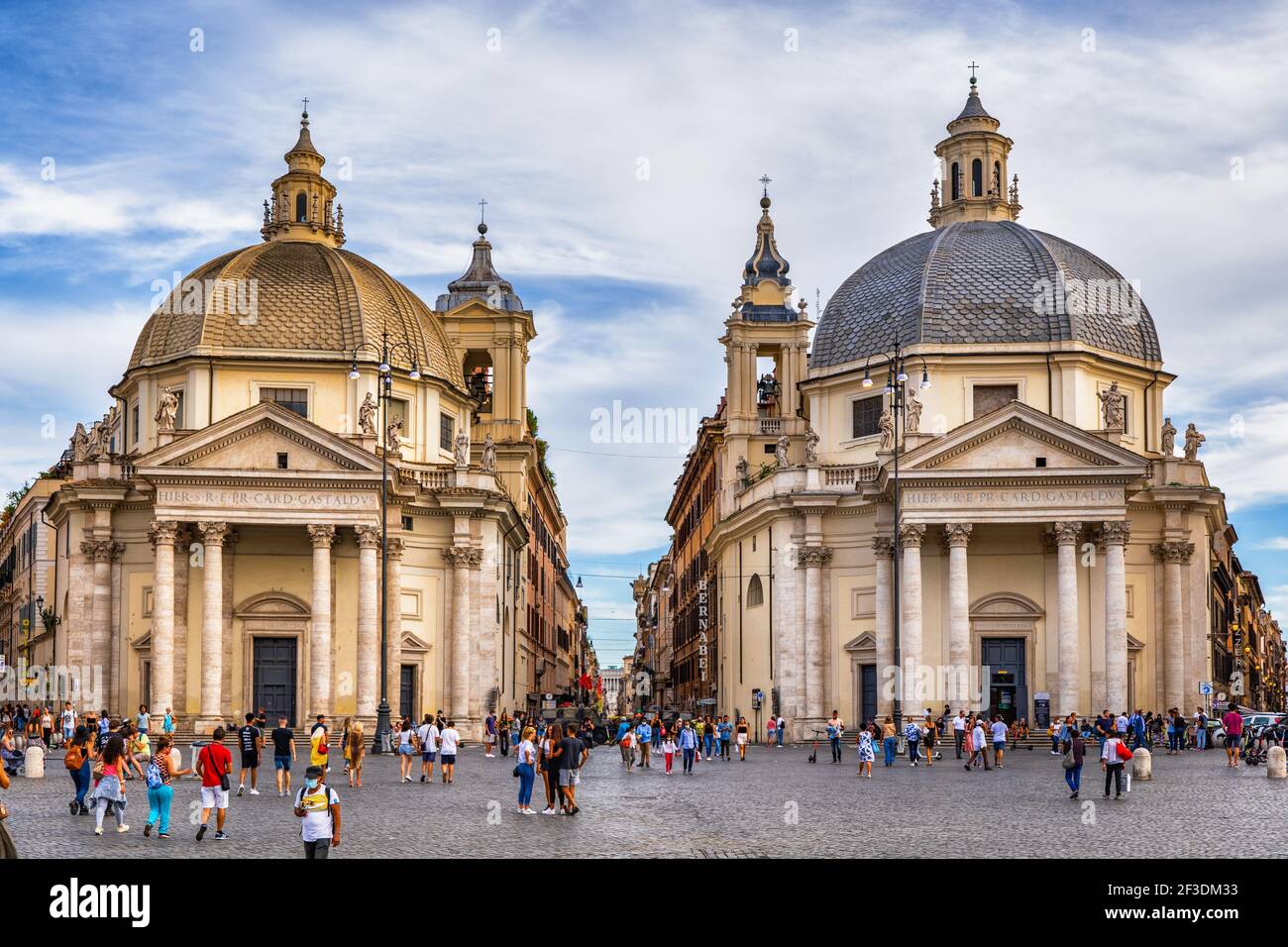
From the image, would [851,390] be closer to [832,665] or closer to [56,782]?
[832,665]

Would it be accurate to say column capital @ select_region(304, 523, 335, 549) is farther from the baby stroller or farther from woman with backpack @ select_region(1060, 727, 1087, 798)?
woman with backpack @ select_region(1060, 727, 1087, 798)

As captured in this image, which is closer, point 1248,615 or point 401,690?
point 401,690

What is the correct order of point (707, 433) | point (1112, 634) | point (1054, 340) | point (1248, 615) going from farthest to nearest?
point (1248, 615) < point (707, 433) < point (1054, 340) < point (1112, 634)

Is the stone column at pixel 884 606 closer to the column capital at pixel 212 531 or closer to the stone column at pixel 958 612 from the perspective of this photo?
the stone column at pixel 958 612

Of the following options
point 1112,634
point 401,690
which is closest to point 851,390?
point 1112,634

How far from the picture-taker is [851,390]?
6581 cm

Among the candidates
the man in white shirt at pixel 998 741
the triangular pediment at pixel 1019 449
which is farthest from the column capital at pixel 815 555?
the man in white shirt at pixel 998 741

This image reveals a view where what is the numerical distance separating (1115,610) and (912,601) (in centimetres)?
671

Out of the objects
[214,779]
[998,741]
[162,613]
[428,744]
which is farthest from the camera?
[162,613]

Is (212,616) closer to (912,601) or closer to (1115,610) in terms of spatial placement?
(912,601)

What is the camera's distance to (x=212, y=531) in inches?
Answer: 2301

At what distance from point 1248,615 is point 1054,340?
92655 millimetres

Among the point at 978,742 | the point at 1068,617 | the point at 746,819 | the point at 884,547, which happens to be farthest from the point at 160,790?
the point at 884,547

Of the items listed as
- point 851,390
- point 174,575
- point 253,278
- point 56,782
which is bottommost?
point 56,782
